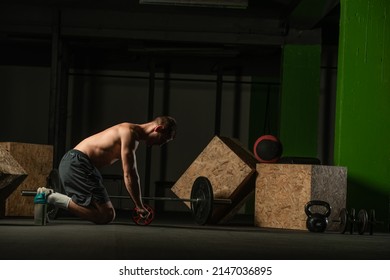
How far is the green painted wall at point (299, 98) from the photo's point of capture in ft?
32.4

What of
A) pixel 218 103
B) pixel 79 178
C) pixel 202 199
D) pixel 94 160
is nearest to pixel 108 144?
pixel 94 160

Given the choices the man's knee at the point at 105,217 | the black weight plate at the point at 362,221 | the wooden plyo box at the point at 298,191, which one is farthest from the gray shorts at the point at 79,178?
the black weight plate at the point at 362,221

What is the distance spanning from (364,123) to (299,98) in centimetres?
318

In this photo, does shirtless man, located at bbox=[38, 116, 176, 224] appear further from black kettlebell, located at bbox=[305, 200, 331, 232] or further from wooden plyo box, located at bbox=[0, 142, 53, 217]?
wooden plyo box, located at bbox=[0, 142, 53, 217]

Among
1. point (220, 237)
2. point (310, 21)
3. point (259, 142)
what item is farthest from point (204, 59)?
point (220, 237)

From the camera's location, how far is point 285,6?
9.83m

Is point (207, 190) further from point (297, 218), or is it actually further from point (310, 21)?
point (310, 21)

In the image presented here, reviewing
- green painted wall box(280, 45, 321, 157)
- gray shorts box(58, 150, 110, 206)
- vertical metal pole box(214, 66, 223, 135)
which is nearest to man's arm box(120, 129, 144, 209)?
gray shorts box(58, 150, 110, 206)

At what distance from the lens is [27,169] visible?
25.2 ft

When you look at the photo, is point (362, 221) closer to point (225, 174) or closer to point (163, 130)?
point (225, 174)

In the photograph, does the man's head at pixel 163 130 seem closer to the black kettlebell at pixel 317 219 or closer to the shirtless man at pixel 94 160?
the shirtless man at pixel 94 160

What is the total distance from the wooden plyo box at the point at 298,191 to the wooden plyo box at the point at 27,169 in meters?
2.54

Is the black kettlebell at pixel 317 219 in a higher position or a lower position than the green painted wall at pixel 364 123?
lower

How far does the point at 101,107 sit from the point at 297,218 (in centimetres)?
616
